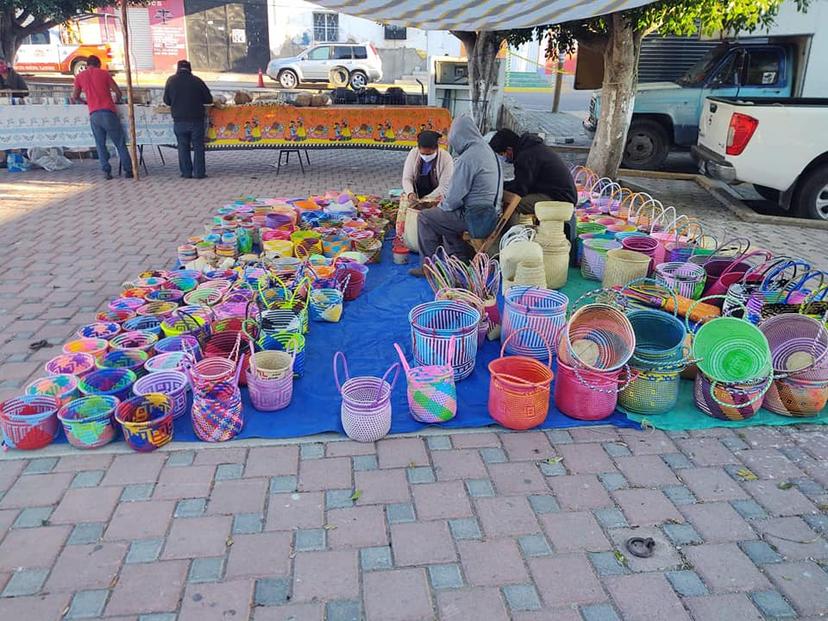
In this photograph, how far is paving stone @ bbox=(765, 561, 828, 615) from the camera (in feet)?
7.19

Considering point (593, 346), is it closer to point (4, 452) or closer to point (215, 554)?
point (215, 554)

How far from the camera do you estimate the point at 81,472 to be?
2.85 metres

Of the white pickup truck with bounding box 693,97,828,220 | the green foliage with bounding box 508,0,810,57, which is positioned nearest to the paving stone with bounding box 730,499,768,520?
the green foliage with bounding box 508,0,810,57

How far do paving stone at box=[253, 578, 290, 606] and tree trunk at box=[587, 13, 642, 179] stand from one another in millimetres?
6985

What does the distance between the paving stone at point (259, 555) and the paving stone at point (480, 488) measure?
2.74 ft

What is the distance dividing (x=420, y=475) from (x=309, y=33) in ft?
91.4

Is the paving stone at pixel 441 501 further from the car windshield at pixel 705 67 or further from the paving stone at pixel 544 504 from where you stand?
the car windshield at pixel 705 67

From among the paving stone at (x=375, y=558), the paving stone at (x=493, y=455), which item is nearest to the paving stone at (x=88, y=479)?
the paving stone at (x=375, y=558)

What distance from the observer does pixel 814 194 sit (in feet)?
23.0

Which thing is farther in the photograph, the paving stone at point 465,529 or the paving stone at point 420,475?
the paving stone at point 420,475

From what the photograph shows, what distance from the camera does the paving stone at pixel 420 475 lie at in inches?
112

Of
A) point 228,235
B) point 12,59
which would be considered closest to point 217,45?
point 12,59

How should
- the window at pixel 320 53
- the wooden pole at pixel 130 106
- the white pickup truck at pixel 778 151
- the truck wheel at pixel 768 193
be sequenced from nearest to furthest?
1. the white pickup truck at pixel 778 151
2. the truck wheel at pixel 768 193
3. the wooden pole at pixel 130 106
4. the window at pixel 320 53

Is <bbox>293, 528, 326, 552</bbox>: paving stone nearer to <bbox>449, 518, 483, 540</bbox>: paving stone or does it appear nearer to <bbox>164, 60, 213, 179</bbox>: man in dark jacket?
<bbox>449, 518, 483, 540</bbox>: paving stone
